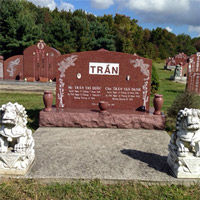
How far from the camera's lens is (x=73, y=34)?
2783 centimetres

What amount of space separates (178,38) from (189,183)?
51095 millimetres

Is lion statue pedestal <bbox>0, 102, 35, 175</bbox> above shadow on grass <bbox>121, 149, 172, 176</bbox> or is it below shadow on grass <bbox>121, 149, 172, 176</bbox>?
above

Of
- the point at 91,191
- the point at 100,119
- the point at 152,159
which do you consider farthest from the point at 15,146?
the point at 100,119

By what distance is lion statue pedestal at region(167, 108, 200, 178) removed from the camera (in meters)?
3.26

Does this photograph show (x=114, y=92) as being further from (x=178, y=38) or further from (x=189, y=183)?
(x=178, y=38)

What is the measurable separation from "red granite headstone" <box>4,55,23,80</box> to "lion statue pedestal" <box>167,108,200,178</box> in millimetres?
11538

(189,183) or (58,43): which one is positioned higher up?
(58,43)

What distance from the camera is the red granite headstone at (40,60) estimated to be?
1302cm

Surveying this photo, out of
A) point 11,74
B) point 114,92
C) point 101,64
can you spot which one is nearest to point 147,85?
point 114,92

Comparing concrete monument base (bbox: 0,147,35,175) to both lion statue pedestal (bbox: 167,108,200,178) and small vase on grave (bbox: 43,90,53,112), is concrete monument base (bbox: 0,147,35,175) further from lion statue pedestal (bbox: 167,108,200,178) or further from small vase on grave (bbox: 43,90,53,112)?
small vase on grave (bbox: 43,90,53,112)

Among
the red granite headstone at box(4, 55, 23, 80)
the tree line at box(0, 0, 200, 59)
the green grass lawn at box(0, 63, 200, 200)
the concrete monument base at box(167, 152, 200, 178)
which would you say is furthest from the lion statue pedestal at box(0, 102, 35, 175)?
the tree line at box(0, 0, 200, 59)

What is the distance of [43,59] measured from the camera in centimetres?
1314

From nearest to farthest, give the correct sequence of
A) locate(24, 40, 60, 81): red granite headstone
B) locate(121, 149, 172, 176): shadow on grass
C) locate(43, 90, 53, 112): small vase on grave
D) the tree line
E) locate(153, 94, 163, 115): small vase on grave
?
locate(121, 149, 172, 176): shadow on grass, locate(153, 94, 163, 115): small vase on grave, locate(43, 90, 53, 112): small vase on grave, locate(24, 40, 60, 81): red granite headstone, the tree line

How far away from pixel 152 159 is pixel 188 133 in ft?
3.01
